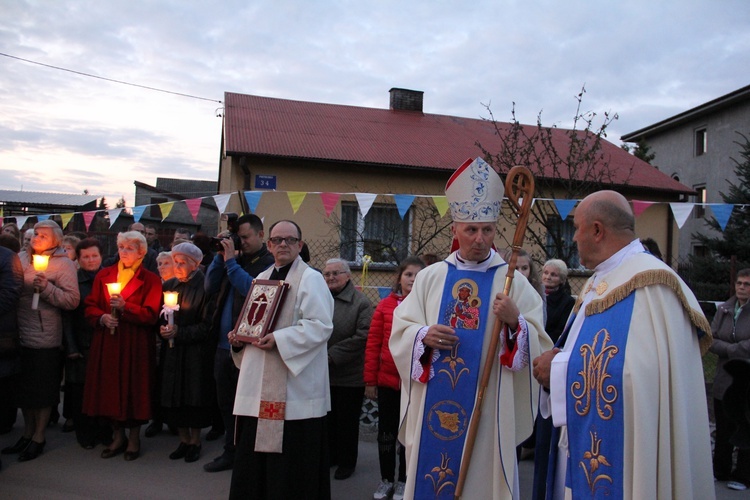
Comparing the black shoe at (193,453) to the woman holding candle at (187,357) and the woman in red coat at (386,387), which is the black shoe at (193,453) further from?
the woman in red coat at (386,387)

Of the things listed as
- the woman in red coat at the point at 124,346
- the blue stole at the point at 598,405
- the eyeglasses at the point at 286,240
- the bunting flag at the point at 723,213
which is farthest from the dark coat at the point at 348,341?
the bunting flag at the point at 723,213

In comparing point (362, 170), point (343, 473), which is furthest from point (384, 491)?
point (362, 170)

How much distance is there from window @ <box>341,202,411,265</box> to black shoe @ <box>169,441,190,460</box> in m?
7.15

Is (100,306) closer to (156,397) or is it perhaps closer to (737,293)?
(156,397)

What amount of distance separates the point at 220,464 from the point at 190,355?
102cm

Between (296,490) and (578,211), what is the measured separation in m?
2.76

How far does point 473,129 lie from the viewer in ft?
61.8

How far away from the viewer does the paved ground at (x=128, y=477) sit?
514cm

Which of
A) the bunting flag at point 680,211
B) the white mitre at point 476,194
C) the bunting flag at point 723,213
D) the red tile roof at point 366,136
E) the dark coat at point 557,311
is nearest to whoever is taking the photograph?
the white mitre at point 476,194

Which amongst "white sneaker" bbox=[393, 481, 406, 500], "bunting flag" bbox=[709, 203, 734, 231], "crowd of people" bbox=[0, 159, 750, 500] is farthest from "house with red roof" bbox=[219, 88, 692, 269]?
"white sneaker" bbox=[393, 481, 406, 500]

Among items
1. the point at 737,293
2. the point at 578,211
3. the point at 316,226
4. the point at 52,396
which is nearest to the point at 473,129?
the point at 316,226

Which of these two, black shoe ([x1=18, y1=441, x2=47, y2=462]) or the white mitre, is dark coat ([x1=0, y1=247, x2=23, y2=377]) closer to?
black shoe ([x1=18, y1=441, x2=47, y2=462])

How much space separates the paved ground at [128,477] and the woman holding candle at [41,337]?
285 mm

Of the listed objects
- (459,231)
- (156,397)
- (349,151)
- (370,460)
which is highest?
(349,151)
